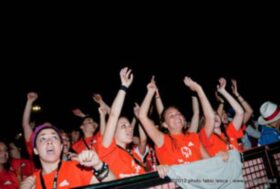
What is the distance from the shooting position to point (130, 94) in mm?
17891

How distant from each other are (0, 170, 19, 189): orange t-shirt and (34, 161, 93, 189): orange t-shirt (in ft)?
8.48

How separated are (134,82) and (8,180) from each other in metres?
13.3

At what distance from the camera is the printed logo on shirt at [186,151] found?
12.5ft

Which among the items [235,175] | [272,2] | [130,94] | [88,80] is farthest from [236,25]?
[235,175]

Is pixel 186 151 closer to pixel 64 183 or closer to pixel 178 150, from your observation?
pixel 178 150

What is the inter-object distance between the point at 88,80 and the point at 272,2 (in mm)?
12138

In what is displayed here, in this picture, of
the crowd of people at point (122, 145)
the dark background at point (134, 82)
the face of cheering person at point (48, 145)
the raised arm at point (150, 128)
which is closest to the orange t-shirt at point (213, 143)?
the crowd of people at point (122, 145)

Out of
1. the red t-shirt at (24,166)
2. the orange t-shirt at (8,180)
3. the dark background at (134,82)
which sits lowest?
the orange t-shirt at (8,180)

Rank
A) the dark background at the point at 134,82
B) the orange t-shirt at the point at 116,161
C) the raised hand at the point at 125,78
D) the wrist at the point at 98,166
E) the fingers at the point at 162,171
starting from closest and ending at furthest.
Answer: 1. the wrist at the point at 98,166
2. the fingers at the point at 162,171
3. the orange t-shirt at the point at 116,161
4. the raised hand at the point at 125,78
5. the dark background at the point at 134,82

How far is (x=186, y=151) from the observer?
3861mm

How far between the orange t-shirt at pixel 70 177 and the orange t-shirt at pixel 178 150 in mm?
1420

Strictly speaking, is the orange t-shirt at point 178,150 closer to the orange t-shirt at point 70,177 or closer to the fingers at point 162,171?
the fingers at point 162,171

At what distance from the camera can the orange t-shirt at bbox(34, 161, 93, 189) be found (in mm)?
2744

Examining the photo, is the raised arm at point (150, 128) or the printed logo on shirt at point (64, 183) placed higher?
the raised arm at point (150, 128)
